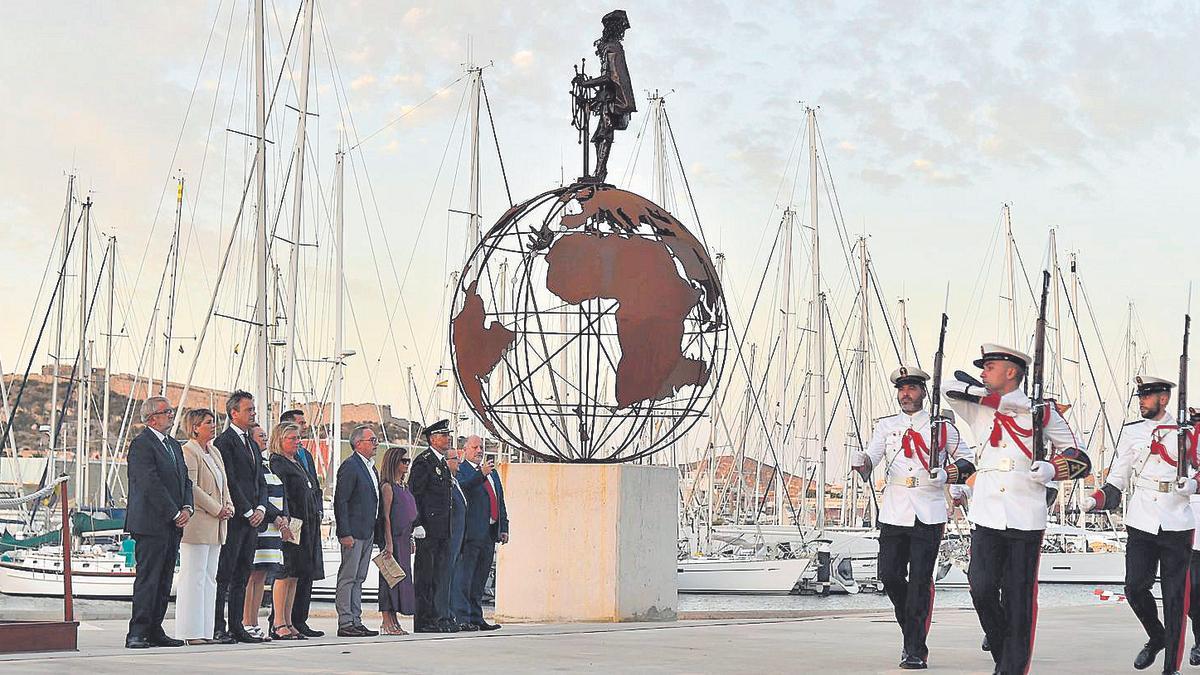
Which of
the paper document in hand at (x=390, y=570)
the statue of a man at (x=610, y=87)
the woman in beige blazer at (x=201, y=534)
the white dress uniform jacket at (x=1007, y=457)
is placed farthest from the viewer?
the statue of a man at (x=610, y=87)

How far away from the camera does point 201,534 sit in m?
10.5

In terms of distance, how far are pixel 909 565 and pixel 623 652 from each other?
1.94 m

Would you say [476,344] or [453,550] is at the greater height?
[476,344]

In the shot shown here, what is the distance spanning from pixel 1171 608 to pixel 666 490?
539 cm

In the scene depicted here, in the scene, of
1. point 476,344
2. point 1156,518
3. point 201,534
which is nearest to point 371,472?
point 201,534

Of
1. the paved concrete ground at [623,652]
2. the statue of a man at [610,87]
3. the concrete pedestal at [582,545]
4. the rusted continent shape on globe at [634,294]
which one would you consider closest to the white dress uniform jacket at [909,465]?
the paved concrete ground at [623,652]

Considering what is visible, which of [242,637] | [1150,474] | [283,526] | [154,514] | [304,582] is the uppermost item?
[1150,474]

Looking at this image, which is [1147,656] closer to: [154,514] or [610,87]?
[154,514]

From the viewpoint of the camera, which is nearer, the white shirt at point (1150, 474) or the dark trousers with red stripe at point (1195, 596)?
the white shirt at point (1150, 474)

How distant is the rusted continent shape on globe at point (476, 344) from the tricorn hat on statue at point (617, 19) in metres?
2.81

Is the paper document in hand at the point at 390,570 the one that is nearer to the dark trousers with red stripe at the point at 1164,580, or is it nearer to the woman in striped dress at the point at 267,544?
the woman in striped dress at the point at 267,544

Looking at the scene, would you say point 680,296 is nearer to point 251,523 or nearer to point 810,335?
point 251,523

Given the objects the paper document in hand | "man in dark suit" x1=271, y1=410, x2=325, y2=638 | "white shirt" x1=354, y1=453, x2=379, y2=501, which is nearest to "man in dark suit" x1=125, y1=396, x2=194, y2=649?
"man in dark suit" x1=271, y1=410, x2=325, y2=638

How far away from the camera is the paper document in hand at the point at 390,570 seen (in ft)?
39.6
